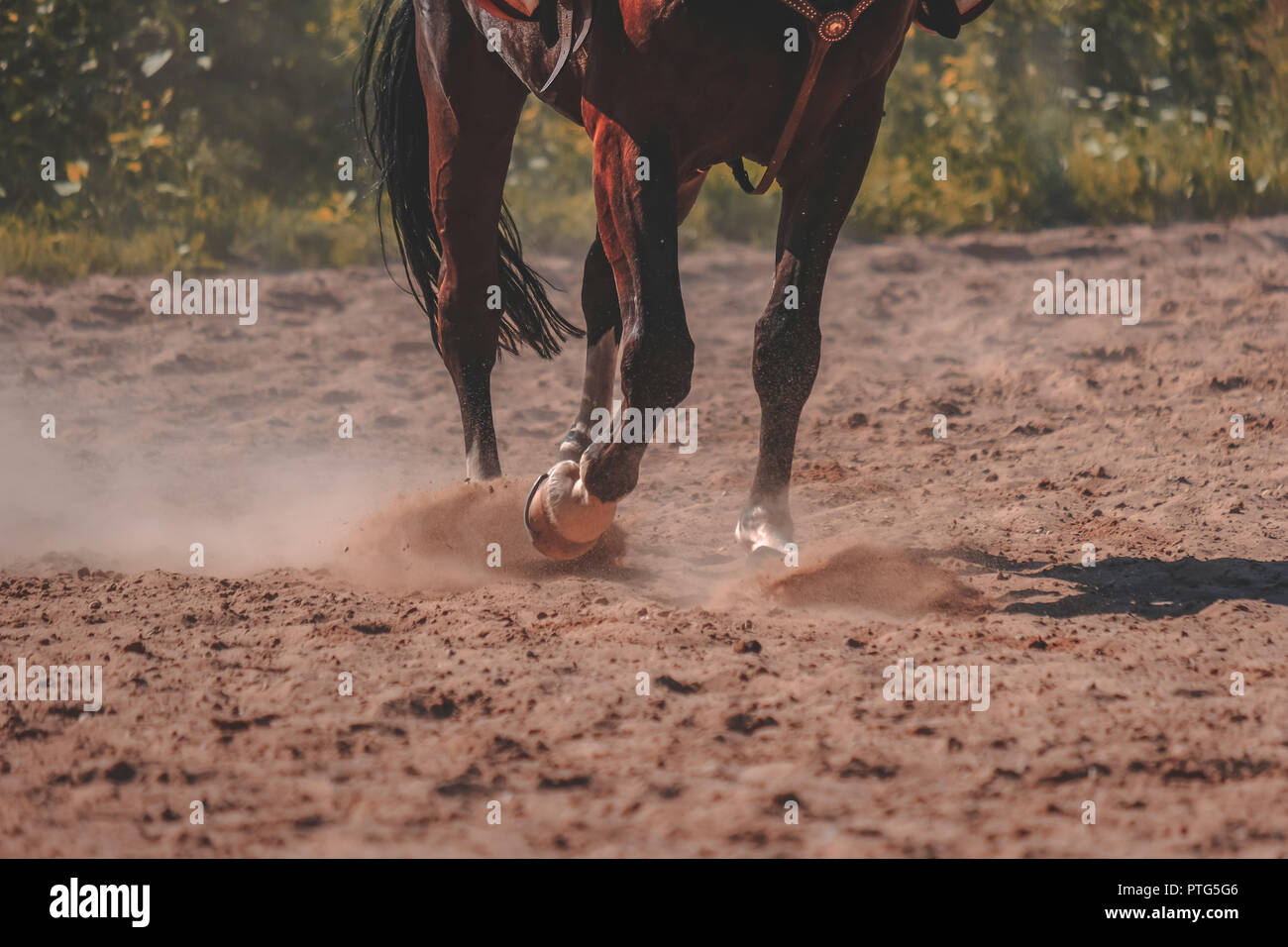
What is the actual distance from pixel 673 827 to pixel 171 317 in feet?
19.9

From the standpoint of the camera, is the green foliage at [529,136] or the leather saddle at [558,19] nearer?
the leather saddle at [558,19]

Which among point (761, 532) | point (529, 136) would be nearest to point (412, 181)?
point (761, 532)

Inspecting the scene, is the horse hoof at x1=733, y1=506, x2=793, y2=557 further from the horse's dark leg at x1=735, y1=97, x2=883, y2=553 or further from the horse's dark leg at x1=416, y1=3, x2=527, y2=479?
the horse's dark leg at x1=416, y1=3, x2=527, y2=479

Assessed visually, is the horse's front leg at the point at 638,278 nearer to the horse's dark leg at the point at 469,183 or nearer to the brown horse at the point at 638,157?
the brown horse at the point at 638,157

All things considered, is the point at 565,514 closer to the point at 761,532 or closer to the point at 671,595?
the point at 671,595

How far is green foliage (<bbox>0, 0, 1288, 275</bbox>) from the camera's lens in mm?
8578

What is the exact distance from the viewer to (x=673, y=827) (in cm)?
238

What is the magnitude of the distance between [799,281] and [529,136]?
6556mm

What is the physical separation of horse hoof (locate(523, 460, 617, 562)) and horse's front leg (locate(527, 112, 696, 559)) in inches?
1.3

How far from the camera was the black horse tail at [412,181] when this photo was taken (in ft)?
16.0

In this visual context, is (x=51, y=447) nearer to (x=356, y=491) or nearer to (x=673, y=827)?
(x=356, y=491)

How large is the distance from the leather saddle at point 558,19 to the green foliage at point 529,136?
5.11m

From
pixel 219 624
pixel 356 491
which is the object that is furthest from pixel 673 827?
pixel 356 491

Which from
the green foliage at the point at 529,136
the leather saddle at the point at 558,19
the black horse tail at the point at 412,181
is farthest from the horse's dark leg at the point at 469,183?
the green foliage at the point at 529,136
